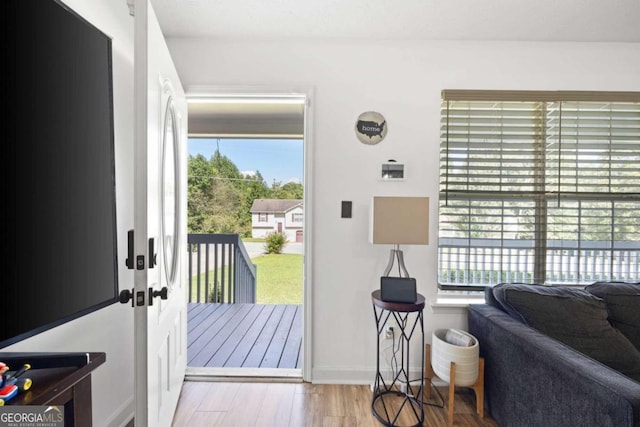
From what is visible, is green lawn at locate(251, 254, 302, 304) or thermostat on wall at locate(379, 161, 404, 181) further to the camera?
green lawn at locate(251, 254, 302, 304)

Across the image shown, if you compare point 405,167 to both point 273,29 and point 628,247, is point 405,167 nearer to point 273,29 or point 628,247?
point 273,29

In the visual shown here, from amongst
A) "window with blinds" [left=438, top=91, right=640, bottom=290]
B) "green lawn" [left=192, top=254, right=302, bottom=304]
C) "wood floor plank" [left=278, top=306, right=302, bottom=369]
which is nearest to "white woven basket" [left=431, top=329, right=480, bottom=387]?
"window with blinds" [left=438, top=91, right=640, bottom=290]

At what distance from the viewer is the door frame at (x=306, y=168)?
7.15 ft

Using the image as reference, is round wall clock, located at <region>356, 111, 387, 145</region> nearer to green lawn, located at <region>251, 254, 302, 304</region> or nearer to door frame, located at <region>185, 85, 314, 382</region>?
door frame, located at <region>185, 85, 314, 382</region>

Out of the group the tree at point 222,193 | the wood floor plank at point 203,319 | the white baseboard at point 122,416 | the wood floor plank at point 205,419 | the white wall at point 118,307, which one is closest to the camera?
the white wall at point 118,307

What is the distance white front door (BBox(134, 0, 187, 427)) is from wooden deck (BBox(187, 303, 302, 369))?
693mm

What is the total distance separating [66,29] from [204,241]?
9.66ft

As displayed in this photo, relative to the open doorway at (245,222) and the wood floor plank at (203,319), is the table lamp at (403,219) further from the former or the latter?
the wood floor plank at (203,319)

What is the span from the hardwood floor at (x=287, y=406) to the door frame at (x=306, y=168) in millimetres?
219

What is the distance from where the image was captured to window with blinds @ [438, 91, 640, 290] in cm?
223

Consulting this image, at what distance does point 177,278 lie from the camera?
71.7 inches

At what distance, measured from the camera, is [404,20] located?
197cm

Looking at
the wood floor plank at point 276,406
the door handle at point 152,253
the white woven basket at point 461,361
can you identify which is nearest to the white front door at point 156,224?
the door handle at point 152,253

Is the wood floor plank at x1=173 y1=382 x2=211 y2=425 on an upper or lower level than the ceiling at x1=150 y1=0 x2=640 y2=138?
lower
